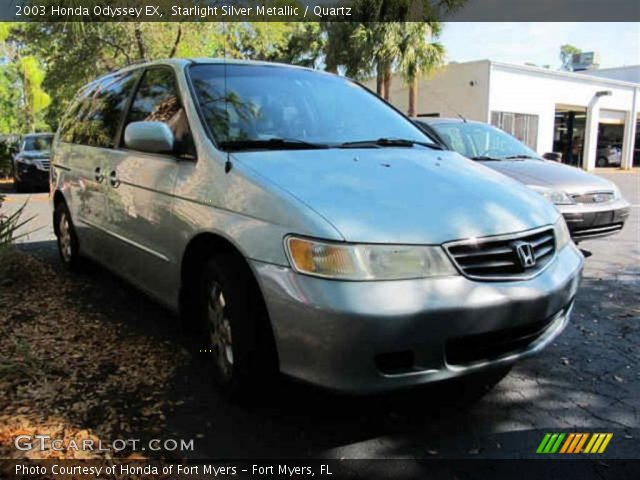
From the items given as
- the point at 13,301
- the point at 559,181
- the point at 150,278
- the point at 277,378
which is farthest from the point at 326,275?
the point at 559,181

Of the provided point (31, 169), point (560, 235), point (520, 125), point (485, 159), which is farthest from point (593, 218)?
point (520, 125)

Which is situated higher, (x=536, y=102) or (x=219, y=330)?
(x=536, y=102)

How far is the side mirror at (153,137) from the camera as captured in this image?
3193 mm

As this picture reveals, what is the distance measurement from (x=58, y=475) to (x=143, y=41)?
1729cm

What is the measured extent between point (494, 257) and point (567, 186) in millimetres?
3795

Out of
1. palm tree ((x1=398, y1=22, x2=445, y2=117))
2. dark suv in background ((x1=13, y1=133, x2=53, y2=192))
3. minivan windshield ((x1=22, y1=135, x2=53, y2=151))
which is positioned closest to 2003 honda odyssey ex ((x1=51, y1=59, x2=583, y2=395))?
dark suv in background ((x1=13, y1=133, x2=53, y2=192))

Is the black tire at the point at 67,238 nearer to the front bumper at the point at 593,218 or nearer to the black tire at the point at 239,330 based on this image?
the black tire at the point at 239,330

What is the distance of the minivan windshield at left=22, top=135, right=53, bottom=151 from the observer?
1552 cm

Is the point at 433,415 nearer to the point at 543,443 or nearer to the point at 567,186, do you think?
the point at 543,443

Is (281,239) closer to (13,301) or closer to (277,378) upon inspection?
(277,378)

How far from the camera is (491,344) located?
8.24ft

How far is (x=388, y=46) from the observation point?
2025 cm

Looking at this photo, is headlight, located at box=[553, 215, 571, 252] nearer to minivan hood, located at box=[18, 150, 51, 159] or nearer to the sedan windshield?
the sedan windshield

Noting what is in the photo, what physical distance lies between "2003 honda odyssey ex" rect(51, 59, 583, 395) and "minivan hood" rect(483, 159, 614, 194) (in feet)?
8.18
